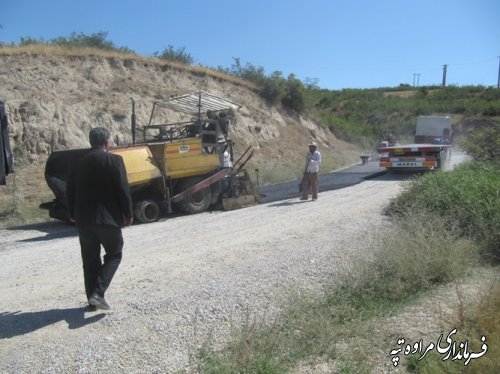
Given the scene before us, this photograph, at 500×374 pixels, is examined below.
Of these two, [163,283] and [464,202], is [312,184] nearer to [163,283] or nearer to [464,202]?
[464,202]

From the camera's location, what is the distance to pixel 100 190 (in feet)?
16.6

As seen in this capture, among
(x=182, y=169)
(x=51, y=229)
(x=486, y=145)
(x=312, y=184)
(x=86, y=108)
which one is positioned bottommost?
(x=51, y=229)

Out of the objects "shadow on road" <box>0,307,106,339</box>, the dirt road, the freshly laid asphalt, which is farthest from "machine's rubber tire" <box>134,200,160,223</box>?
"shadow on road" <box>0,307,106,339</box>

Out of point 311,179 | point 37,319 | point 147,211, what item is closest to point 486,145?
point 311,179

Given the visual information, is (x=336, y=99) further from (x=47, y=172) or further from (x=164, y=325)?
(x=164, y=325)

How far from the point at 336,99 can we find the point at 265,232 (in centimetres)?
5582

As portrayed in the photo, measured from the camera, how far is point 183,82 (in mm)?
27703

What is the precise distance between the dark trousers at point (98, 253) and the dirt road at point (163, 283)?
1.04 ft

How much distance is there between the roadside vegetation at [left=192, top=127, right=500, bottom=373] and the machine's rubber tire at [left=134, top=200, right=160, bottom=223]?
505cm

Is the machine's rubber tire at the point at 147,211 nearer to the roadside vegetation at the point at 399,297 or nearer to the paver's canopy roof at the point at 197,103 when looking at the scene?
the paver's canopy roof at the point at 197,103

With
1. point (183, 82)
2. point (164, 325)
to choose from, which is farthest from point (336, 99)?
point (164, 325)

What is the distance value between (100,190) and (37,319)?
1.44 meters

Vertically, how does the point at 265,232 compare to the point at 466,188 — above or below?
below

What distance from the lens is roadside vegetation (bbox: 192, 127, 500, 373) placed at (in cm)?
416
